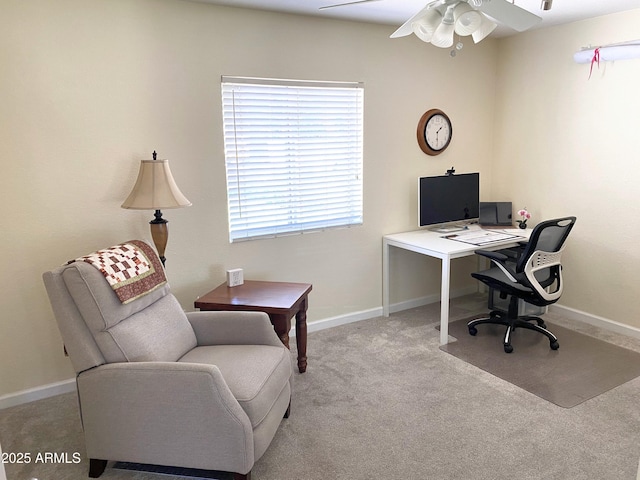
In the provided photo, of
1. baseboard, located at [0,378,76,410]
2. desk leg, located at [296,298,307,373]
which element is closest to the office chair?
desk leg, located at [296,298,307,373]

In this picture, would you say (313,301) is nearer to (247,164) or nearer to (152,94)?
(247,164)

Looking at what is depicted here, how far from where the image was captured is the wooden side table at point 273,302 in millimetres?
2715

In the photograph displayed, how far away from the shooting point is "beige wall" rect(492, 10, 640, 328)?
135 inches

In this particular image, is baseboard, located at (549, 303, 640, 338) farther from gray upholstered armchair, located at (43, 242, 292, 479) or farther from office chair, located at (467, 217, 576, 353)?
gray upholstered armchair, located at (43, 242, 292, 479)

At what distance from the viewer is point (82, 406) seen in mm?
2068

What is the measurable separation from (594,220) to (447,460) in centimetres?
250

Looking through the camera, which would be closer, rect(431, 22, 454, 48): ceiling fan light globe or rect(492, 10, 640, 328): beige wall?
rect(431, 22, 454, 48): ceiling fan light globe

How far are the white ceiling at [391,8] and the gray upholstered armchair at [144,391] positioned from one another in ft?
6.54

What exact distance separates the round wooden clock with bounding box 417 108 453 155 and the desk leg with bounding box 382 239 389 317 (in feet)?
3.02

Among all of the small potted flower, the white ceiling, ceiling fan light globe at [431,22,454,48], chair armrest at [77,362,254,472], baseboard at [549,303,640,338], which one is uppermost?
the white ceiling

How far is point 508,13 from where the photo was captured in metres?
1.92

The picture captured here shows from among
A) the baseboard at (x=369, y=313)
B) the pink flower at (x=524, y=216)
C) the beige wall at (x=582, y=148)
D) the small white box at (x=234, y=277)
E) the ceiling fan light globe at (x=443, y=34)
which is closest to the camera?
the ceiling fan light globe at (x=443, y=34)

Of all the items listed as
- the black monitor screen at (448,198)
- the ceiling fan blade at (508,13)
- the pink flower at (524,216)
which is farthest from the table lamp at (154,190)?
the pink flower at (524,216)

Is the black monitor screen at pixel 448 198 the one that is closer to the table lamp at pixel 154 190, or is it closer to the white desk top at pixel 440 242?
the white desk top at pixel 440 242
